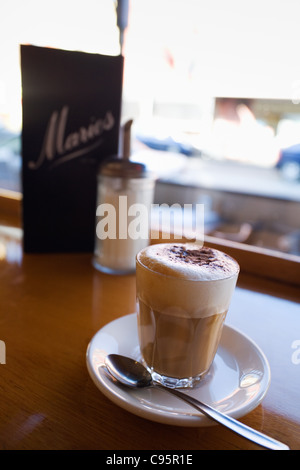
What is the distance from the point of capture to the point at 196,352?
452 mm

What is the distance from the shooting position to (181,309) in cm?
43

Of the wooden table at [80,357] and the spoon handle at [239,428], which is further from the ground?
the spoon handle at [239,428]

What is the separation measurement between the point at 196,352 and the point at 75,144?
56cm

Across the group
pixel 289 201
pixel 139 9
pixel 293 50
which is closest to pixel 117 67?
pixel 139 9

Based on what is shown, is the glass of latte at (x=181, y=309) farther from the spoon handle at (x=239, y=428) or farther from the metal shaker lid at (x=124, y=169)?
the metal shaker lid at (x=124, y=169)

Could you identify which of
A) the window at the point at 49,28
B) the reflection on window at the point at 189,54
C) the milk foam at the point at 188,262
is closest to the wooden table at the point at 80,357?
the milk foam at the point at 188,262

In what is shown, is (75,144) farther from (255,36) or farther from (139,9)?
(255,36)

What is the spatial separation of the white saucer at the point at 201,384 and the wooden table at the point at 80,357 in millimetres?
30

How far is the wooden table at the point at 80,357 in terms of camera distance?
37cm

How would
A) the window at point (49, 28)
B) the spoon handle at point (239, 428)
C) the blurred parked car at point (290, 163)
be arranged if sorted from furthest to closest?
1. the blurred parked car at point (290, 163)
2. the window at point (49, 28)
3. the spoon handle at point (239, 428)

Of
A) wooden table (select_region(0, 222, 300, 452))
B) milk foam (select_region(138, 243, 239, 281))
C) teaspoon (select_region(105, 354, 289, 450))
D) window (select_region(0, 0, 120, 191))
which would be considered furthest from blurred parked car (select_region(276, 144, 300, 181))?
teaspoon (select_region(105, 354, 289, 450))

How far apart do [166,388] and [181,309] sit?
0.30 ft

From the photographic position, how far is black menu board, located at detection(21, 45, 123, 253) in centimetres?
75

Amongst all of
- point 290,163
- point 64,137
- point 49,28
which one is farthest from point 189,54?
point 290,163
